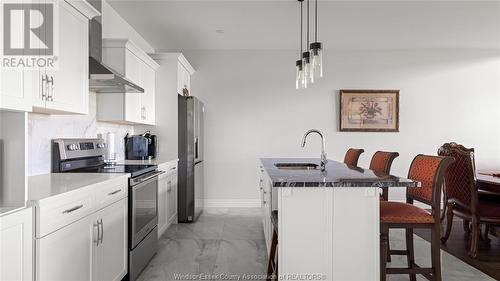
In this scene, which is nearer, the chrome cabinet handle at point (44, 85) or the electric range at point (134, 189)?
the chrome cabinet handle at point (44, 85)

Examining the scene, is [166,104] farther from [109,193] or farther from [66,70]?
[109,193]

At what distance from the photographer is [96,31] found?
2.92m

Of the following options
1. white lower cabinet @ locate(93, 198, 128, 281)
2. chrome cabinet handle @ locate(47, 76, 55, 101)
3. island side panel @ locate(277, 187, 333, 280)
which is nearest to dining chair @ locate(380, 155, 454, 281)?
island side panel @ locate(277, 187, 333, 280)

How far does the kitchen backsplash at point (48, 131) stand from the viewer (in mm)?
2326

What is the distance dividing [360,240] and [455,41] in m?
4.43

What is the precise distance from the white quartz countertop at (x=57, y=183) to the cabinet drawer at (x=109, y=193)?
5 centimetres

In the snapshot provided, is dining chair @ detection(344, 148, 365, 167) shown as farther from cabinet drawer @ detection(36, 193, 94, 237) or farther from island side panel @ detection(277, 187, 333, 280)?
cabinet drawer @ detection(36, 193, 94, 237)

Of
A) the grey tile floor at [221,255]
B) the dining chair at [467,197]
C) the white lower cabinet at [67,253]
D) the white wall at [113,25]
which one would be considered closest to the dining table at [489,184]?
the dining chair at [467,197]

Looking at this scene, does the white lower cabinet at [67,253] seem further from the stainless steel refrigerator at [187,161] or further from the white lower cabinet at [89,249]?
the stainless steel refrigerator at [187,161]

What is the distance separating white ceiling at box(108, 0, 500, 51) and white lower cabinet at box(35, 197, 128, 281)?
2.39 meters

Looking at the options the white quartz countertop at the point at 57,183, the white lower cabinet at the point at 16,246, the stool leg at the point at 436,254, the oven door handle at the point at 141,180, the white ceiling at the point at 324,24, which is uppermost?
the white ceiling at the point at 324,24

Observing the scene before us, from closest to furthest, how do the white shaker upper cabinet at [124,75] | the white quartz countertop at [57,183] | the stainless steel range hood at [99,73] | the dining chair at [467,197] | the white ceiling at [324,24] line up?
the white quartz countertop at [57,183]
the stainless steel range hood at [99,73]
the dining chair at [467,197]
the white shaker upper cabinet at [124,75]
the white ceiling at [324,24]

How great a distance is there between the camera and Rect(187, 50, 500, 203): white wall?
527 centimetres

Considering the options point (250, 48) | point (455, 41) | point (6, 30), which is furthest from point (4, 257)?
point (455, 41)
